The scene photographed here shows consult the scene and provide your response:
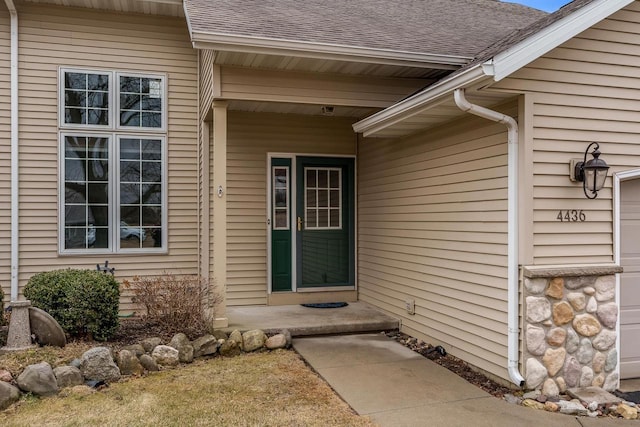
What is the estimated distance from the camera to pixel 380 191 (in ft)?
20.8

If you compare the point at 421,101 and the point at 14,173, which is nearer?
the point at 421,101

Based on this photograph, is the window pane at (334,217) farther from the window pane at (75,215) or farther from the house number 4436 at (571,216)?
the house number 4436 at (571,216)

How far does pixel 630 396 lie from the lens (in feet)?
12.7

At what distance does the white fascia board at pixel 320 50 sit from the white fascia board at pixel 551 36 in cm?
164

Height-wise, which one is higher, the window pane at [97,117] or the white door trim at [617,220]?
the window pane at [97,117]

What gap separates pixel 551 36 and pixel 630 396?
9.59 feet

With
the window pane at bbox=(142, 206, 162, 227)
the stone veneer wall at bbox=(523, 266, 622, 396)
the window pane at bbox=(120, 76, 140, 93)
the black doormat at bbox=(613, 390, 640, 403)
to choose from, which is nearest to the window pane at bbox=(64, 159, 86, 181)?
the window pane at bbox=(142, 206, 162, 227)

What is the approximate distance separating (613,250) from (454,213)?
1361 millimetres

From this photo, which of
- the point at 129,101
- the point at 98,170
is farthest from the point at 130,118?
the point at 98,170

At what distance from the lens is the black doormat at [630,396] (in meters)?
3.81

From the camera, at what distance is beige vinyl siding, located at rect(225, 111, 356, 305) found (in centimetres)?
659

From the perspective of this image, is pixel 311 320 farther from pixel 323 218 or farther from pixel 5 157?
pixel 5 157

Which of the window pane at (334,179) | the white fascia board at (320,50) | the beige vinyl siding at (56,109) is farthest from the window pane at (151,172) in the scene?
the white fascia board at (320,50)

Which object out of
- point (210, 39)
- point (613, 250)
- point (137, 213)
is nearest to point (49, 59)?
point (137, 213)
